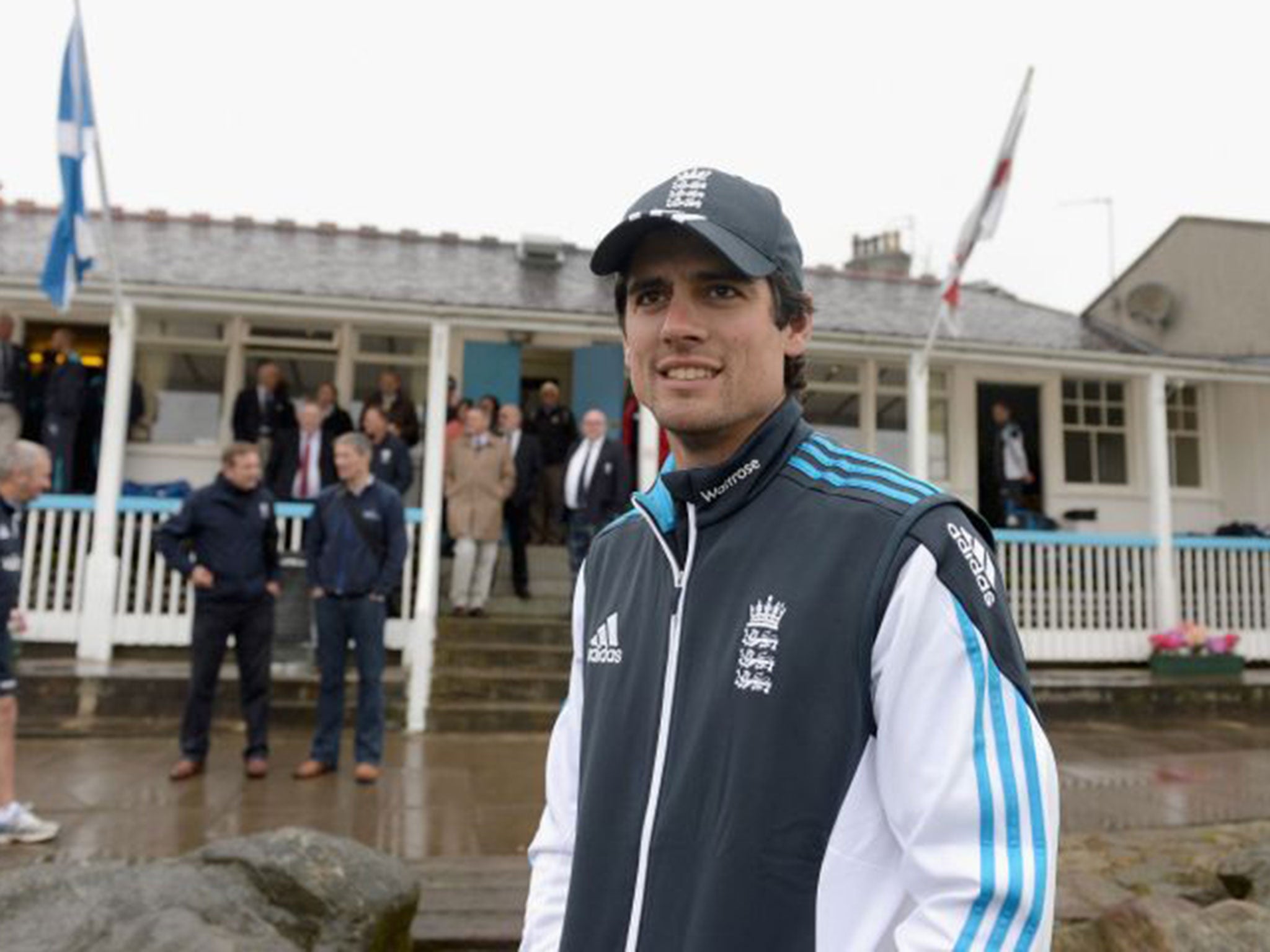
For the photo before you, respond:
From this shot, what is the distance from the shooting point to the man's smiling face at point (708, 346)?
1.38 meters

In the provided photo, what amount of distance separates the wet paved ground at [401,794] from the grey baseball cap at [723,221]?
4.20 m

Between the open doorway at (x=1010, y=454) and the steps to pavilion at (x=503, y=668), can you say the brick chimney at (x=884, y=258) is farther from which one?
the steps to pavilion at (x=503, y=668)

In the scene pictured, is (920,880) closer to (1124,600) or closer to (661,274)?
(661,274)

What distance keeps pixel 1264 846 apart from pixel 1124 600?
696cm

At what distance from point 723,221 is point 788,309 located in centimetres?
18

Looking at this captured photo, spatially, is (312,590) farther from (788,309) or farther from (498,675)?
(788,309)

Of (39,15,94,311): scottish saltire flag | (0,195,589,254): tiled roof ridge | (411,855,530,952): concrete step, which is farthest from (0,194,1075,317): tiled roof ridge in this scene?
(411,855,530,952): concrete step

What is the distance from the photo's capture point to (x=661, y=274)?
1.42m

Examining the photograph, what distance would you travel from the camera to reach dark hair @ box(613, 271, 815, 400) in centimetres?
141

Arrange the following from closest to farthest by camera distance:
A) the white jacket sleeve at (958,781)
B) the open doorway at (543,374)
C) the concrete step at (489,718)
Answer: the white jacket sleeve at (958,781) < the concrete step at (489,718) < the open doorway at (543,374)

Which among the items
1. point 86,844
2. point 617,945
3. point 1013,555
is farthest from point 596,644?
point 1013,555

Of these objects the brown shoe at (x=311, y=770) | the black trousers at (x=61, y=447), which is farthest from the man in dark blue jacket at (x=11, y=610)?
the black trousers at (x=61, y=447)

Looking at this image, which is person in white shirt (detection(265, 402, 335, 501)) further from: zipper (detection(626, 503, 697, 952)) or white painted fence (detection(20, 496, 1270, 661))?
zipper (detection(626, 503, 697, 952))

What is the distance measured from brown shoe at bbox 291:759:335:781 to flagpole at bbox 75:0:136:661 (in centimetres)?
318
